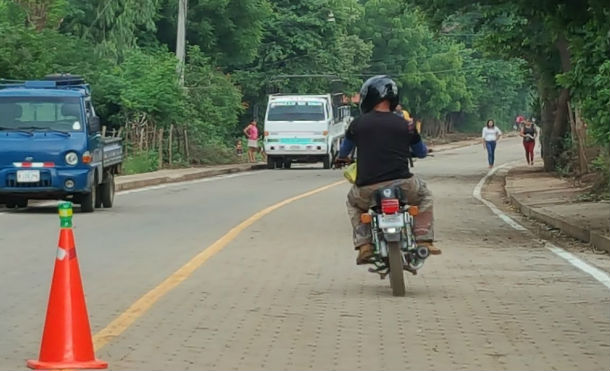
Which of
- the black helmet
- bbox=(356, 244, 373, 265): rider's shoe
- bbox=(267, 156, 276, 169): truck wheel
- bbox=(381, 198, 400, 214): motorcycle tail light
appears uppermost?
the black helmet

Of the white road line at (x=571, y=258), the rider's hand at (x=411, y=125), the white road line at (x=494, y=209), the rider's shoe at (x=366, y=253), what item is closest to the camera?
the rider's shoe at (x=366, y=253)

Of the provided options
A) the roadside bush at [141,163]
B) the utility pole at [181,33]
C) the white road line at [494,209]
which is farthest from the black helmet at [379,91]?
the utility pole at [181,33]

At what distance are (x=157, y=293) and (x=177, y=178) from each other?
2388 cm

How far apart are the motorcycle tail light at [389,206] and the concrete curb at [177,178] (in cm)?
1898

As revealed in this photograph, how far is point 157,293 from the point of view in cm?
1091

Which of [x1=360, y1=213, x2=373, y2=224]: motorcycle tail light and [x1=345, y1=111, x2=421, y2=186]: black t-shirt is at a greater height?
[x1=345, y1=111, x2=421, y2=186]: black t-shirt

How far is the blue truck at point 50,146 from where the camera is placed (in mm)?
20188

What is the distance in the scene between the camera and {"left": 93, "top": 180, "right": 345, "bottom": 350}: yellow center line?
28.8ft

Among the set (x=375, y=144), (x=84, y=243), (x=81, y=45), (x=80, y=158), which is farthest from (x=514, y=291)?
(x=81, y=45)

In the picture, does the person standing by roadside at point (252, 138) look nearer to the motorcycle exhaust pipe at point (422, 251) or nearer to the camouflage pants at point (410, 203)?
the camouflage pants at point (410, 203)

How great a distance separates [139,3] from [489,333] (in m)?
36.6

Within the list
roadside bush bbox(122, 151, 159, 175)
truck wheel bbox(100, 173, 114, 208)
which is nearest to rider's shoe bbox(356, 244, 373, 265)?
truck wheel bbox(100, 173, 114, 208)

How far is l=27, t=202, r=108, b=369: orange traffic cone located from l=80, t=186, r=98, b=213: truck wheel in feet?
43.7

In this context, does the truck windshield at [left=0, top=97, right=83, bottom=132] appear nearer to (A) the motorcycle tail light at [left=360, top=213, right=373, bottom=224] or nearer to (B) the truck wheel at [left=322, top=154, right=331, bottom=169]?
(A) the motorcycle tail light at [left=360, top=213, right=373, bottom=224]
